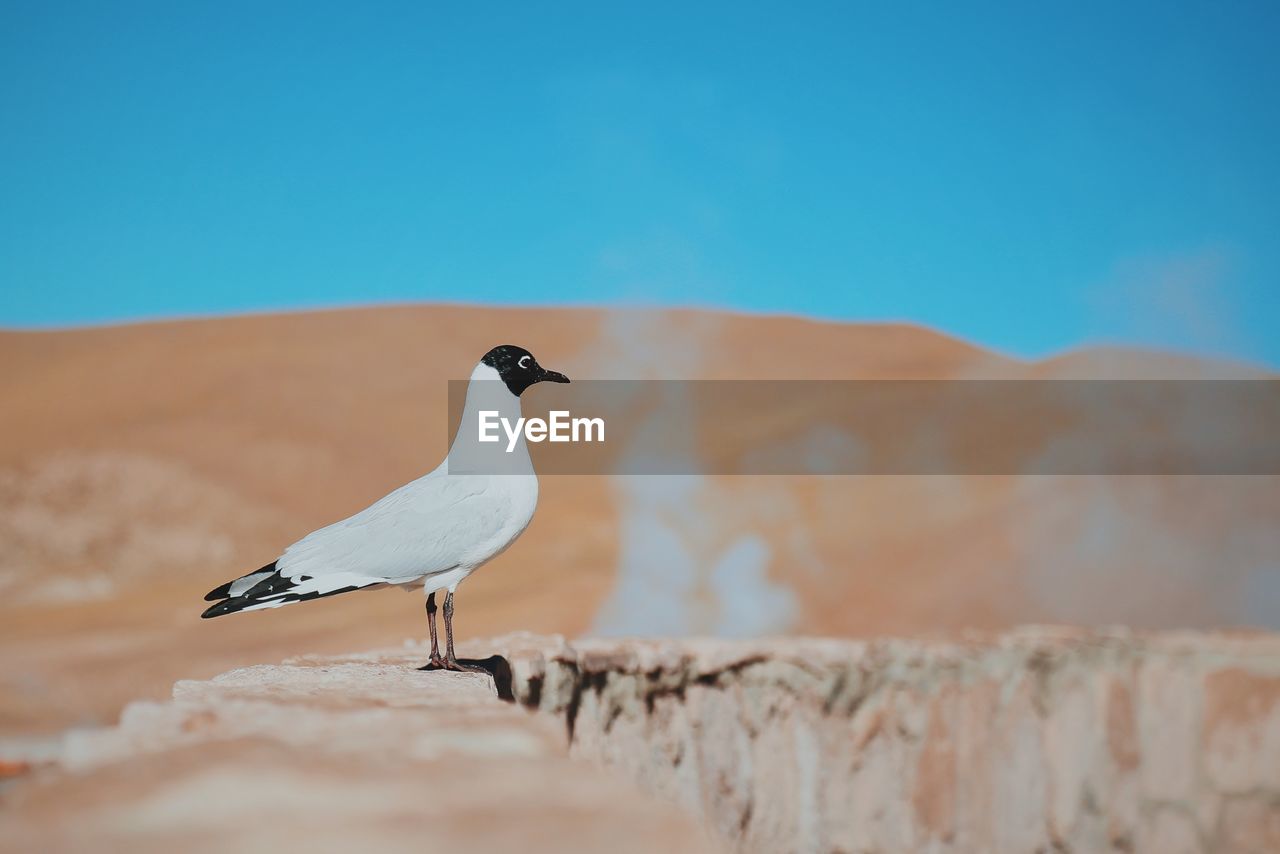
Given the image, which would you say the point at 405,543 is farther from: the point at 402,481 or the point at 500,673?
the point at 402,481

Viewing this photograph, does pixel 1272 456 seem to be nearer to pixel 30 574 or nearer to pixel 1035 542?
pixel 1035 542

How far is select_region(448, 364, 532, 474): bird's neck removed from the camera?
231 inches

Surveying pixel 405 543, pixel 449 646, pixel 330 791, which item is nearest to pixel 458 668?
pixel 449 646

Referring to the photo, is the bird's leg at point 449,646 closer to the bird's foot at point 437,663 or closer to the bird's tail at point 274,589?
the bird's foot at point 437,663

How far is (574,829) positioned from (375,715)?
118 cm

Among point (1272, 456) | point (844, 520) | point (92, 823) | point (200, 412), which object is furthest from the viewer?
point (200, 412)

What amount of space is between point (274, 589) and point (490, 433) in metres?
1.26

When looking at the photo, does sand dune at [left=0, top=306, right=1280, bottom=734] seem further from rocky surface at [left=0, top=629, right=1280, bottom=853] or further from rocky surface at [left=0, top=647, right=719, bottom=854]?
rocky surface at [left=0, top=647, right=719, bottom=854]

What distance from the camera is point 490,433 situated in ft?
19.4

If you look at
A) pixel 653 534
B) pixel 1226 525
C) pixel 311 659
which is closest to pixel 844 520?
pixel 653 534

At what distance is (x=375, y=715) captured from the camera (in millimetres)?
3791

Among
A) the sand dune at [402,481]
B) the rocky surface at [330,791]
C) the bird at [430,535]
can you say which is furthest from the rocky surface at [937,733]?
the sand dune at [402,481]

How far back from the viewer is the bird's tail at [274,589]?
543 cm

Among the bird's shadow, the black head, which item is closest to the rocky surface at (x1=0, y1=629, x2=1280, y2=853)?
the bird's shadow
